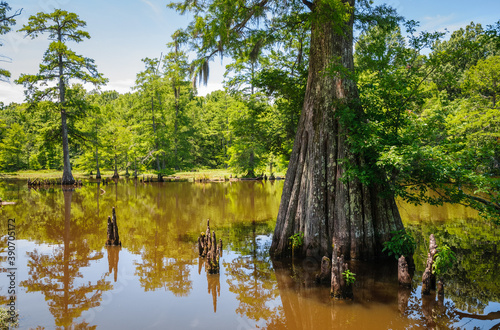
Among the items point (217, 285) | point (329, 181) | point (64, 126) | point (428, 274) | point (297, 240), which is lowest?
point (217, 285)

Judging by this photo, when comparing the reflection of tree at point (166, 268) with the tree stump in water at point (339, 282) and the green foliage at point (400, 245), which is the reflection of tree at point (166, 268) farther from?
the green foliage at point (400, 245)

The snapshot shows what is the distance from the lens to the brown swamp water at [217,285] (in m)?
5.04

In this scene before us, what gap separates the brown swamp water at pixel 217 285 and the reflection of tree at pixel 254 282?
2 cm

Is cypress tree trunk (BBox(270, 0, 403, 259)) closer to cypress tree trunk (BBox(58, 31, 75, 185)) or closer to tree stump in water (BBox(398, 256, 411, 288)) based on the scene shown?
tree stump in water (BBox(398, 256, 411, 288))

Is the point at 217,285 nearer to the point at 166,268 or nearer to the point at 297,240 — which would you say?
the point at 166,268

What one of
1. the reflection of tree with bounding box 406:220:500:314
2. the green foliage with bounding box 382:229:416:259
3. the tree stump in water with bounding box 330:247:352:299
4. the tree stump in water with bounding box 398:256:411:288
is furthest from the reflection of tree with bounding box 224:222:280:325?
the reflection of tree with bounding box 406:220:500:314

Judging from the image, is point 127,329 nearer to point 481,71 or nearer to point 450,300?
point 450,300

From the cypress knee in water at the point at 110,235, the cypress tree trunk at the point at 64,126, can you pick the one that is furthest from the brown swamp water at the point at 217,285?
the cypress tree trunk at the point at 64,126

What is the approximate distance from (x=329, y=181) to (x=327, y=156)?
620 millimetres

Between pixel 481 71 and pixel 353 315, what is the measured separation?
25255 millimetres

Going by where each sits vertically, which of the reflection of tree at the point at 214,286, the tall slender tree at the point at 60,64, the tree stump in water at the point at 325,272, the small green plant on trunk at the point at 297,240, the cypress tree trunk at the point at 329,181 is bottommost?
the reflection of tree at the point at 214,286

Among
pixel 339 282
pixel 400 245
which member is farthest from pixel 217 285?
pixel 400 245

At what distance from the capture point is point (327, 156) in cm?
775

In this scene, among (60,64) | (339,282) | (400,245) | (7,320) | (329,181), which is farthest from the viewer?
(60,64)
